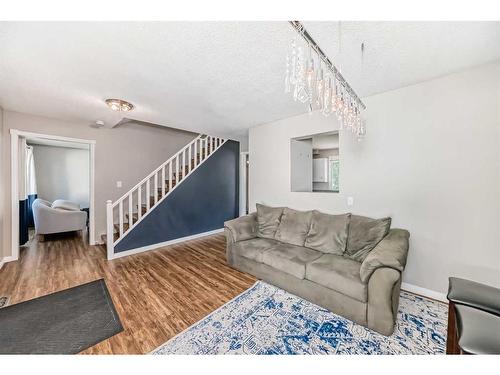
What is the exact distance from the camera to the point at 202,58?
1.80 metres

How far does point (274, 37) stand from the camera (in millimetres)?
1555

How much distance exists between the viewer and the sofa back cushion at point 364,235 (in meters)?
2.22

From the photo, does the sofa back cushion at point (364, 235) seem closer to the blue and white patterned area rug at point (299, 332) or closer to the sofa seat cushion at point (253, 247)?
the blue and white patterned area rug at point (299, 332)

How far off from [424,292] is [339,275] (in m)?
1.20

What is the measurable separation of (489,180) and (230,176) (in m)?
4.51

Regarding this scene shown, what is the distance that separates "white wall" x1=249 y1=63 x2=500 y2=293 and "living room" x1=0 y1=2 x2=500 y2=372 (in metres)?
0.01

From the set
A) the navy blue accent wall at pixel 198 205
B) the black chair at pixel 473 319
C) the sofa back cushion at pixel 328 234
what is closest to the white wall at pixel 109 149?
the navy blue accent wall at pixel 198 205

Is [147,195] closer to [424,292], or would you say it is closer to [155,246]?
[155,246]

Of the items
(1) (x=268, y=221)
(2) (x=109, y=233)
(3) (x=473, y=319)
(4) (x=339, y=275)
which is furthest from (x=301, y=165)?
(2) (x=109, y=233)

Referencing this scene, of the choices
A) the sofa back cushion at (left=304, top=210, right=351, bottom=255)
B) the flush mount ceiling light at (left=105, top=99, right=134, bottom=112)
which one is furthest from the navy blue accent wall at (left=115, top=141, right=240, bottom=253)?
the sofa back cushion at (left=304, top=210, right=351, bottom=255)
